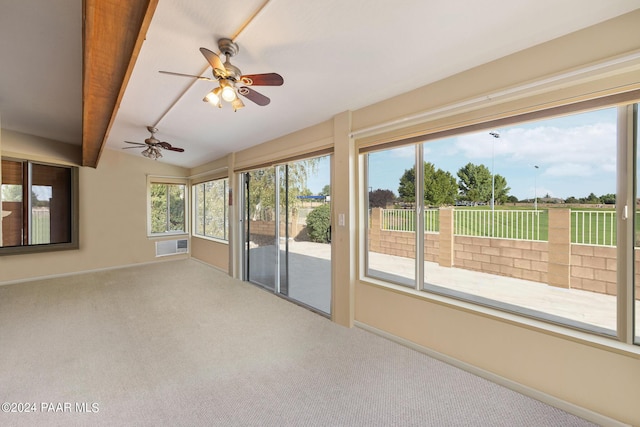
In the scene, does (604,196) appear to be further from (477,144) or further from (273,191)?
(273,191)

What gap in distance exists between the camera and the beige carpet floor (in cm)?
166

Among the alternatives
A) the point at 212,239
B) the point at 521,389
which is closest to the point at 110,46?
the point at 521,389

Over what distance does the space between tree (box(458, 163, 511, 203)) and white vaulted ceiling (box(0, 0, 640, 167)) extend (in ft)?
2.67

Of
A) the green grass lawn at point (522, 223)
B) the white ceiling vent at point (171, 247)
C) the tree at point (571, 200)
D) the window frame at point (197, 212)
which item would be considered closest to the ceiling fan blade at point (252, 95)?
the green grass lawn at point (522, 223)

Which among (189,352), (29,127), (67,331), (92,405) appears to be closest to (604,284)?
(189,352)

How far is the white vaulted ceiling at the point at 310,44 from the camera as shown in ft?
4.92

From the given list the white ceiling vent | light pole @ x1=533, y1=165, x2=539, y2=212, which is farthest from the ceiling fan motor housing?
the white ceiling vent

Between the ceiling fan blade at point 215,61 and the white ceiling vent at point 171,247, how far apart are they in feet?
18.6

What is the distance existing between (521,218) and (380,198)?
124 cm

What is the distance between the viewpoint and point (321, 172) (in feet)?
11.4

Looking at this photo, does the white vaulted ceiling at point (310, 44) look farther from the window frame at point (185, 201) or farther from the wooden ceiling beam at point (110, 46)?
the window frame at point (185, 201)

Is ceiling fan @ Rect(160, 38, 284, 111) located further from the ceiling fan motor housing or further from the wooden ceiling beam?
the wooden ceiling beam

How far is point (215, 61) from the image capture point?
1.68 metres

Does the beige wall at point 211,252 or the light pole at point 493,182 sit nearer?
the light pole at point 493,182
